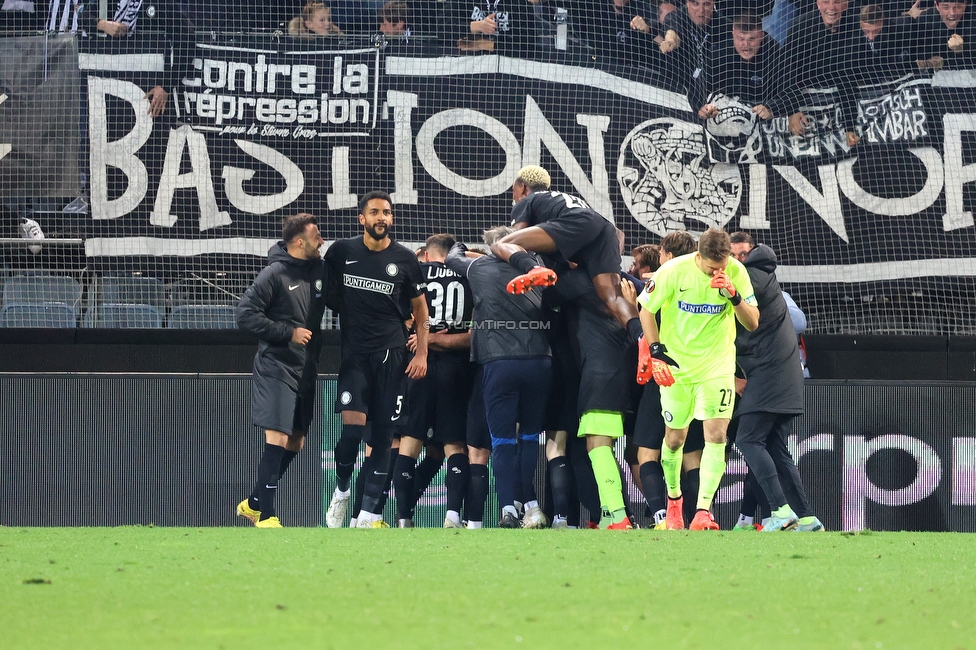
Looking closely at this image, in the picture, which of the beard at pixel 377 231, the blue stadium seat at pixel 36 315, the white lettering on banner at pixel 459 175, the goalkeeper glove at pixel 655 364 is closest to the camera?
the goalkeeper glove at pixel 655 364

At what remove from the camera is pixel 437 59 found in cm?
1120

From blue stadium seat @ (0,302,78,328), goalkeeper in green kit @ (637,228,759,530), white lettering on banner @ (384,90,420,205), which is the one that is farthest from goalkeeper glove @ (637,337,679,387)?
blue stadium seat @ (0,302,78,328)

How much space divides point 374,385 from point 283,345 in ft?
2.04

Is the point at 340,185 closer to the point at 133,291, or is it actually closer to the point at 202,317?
the point at 202,317

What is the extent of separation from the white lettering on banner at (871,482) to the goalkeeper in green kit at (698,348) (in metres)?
2.65

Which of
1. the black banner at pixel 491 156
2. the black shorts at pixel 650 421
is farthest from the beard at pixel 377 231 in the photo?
the black banner at pixel 491 156

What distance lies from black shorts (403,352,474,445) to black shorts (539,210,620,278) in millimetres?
1320

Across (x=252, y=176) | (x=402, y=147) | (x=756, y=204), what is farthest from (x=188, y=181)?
(x=756, y=204)

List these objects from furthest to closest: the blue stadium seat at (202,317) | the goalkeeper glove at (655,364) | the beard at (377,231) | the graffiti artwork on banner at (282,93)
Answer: the graffiti artwork on banner at (282,93), the blue stadium seat at (202,317), the beard at (377,231), the goalkeeper glove at (655,364)

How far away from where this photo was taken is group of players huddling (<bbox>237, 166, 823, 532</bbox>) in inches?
263

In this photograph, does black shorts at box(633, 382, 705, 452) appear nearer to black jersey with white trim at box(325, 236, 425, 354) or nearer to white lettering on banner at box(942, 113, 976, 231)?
black jersey with white trim at box(325, 236, 425, 354)

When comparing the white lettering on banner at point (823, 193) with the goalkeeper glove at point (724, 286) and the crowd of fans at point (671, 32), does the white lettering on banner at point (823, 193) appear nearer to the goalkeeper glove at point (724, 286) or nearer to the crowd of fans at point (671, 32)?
the crowd of fans at point (671, 32)

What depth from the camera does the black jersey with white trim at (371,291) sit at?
24.6 ft

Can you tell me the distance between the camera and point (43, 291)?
10344mm
